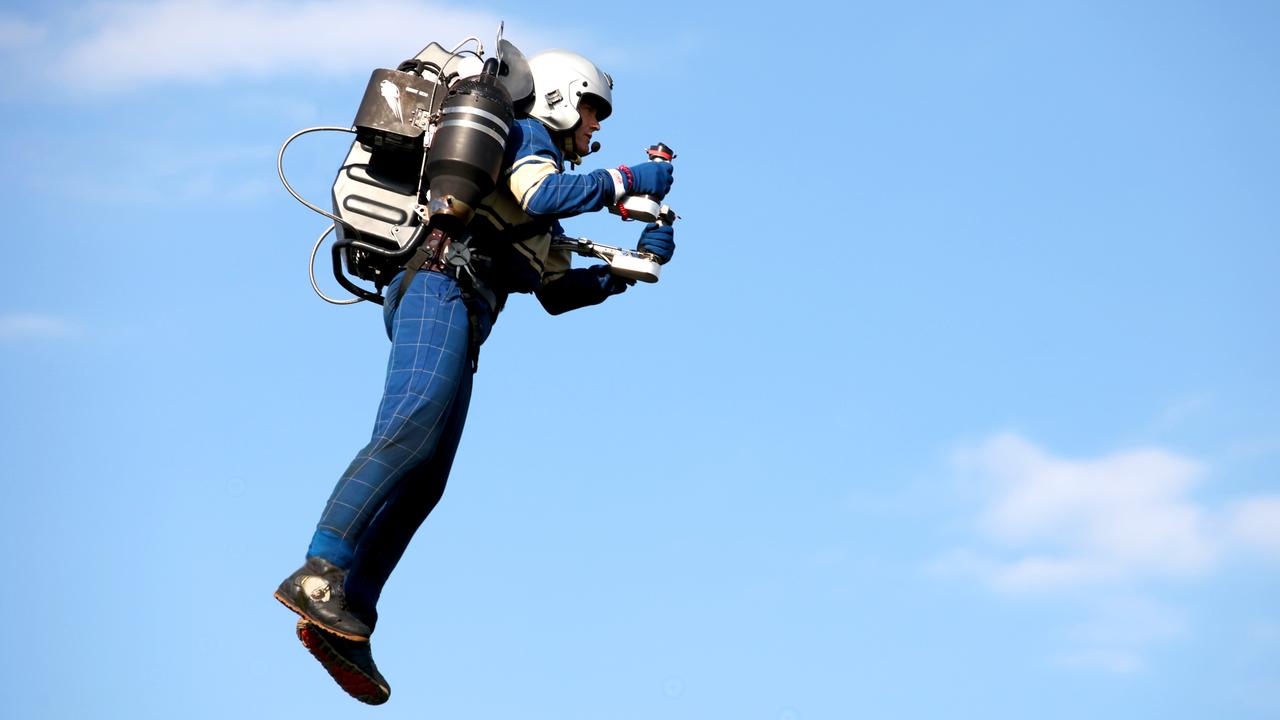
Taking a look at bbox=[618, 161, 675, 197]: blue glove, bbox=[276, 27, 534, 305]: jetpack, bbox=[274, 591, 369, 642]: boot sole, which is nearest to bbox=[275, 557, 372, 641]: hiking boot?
bbox=[274, 591, 369, 642]: boot sole

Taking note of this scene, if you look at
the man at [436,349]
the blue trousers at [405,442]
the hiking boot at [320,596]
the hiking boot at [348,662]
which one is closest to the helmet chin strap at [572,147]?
the man at [436,349]

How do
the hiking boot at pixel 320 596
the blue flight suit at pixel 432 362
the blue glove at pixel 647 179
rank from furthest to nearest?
the blue glove at pixel 647 179 < the blue flight suit at pixel 432 362 < the hiking boot at pixel 320 596

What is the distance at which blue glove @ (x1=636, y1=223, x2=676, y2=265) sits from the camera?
13906 mm

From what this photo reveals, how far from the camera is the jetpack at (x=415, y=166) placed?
12727mm

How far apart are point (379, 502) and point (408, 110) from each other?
2.70 m

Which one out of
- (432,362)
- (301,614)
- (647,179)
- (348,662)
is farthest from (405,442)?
(647,179)

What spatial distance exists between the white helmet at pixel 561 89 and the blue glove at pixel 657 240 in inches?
37.3

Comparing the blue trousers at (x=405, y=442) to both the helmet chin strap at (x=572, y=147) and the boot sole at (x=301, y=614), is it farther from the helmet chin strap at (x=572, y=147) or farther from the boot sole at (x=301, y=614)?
the helmet chin strap at (x=572, y=147)

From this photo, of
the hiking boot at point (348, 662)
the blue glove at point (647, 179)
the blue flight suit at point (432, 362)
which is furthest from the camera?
the blue glove at point (647, 179)

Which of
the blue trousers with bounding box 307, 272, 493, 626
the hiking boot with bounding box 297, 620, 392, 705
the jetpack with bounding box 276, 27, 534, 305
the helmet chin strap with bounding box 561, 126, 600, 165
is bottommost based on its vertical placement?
the hiking boot with bounding box 297, 620, 392, 705

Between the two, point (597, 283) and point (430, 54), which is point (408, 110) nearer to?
point (430, 54)

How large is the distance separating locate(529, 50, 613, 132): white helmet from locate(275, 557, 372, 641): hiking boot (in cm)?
366

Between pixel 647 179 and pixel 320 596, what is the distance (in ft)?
12.3

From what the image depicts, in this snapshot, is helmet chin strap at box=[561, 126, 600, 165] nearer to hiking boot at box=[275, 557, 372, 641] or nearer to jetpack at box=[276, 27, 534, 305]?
jetpack at box=[276, 27, 534, 305]
